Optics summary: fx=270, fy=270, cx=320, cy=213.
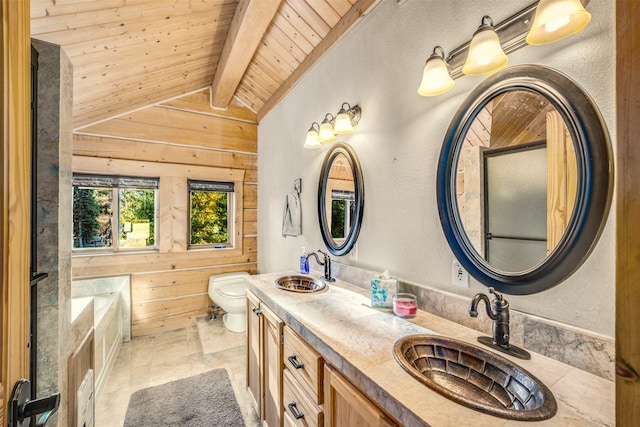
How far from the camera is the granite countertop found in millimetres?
644

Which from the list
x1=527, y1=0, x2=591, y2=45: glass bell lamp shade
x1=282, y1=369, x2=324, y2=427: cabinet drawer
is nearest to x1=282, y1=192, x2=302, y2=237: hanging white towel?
x1=282, y1=369, x2=324, y2=427: cabinet drawer

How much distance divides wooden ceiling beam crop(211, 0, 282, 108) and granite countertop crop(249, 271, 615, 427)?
186 centimetres

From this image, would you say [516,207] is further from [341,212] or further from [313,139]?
[313,139]

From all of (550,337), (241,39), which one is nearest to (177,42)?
(241,39)

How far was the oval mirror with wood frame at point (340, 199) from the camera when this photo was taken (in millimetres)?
1821

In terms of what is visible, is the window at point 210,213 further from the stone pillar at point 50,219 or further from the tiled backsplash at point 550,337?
the tiled backsplash at point 550,337

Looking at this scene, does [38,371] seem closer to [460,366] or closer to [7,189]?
[7,189]

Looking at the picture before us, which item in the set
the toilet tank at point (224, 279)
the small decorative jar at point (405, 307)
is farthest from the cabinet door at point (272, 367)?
the toilet tank at point (224, 279)

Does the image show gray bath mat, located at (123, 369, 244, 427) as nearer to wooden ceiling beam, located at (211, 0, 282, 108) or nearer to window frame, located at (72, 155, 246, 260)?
window frame, located at (72, 155, 246, 260)

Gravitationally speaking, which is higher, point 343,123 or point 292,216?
point 343,123

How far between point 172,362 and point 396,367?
2464mm

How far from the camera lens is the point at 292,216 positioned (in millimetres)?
2619

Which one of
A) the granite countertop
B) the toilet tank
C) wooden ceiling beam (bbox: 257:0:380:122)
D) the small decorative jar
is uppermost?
wooden ceiling beam (bbox: 257:0:380:122)

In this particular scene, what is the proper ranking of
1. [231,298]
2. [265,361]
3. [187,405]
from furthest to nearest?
[231,298]
[187,405]
[265,361]
